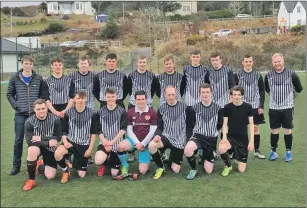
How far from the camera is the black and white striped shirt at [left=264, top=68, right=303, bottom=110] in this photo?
5.69 meters

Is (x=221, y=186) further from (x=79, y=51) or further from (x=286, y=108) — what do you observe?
(x=79, y=51)

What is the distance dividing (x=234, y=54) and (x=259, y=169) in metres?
19.3

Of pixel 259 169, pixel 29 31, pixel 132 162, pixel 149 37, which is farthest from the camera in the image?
pixel 29 31

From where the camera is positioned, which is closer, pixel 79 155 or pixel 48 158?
pixel 48 158

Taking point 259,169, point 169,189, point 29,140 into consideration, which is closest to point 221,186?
point 169,189

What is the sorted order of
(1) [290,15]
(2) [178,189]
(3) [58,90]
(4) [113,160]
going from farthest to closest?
(1) [290,15]
(3) [58,90]
(4) [113,160]
(2) [178,189]

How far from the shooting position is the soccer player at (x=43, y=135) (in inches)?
186

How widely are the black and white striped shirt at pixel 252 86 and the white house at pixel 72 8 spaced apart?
3871 cm

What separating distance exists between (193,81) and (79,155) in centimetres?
201

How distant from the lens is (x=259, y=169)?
5.23m

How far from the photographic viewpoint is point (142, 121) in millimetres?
5180

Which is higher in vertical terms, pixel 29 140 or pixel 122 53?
pixel 122 53

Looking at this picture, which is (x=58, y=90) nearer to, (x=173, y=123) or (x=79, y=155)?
(x=79, y=155)

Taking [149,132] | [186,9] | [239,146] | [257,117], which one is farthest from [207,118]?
[186,9]
